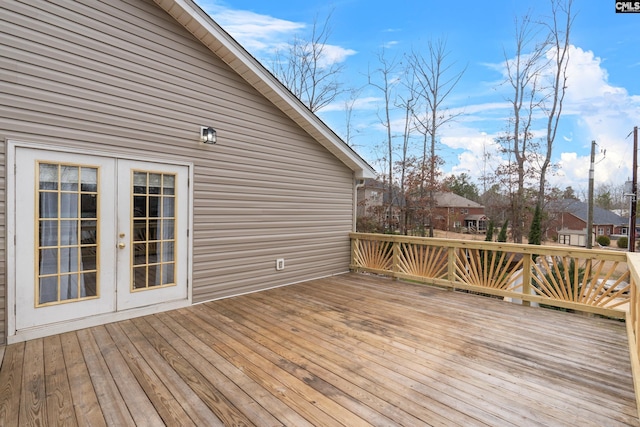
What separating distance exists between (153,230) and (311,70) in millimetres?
10504

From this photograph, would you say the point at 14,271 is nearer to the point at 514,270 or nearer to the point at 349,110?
the point at 514,270

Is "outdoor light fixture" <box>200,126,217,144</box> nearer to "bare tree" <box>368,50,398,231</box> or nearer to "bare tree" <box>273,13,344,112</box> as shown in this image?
"bare tree" <box>273,13,344,112</box>

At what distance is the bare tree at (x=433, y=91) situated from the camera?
11594 mm

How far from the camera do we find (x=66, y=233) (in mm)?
3299

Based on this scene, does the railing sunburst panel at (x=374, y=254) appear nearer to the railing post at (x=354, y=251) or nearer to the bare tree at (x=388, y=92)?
the railing post at (x=354, y=251)

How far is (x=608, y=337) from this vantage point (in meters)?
3.28

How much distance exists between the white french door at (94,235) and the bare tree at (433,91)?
9.57 metres

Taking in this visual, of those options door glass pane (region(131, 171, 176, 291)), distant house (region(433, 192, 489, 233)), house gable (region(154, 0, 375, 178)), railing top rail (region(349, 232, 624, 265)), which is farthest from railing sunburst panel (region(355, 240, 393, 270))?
distant house (region(433, 192, 489, 233))

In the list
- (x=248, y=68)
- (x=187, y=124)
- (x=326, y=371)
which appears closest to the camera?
(x=326, y=371)

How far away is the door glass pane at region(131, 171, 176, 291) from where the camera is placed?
379cm

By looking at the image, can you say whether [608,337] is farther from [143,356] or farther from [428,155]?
[428,155]

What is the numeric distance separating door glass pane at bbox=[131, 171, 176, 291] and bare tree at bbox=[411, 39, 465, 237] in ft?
31.3

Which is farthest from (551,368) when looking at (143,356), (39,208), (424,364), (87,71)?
(87,71)

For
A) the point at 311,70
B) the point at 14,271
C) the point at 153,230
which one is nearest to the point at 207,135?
the point at 153,230
